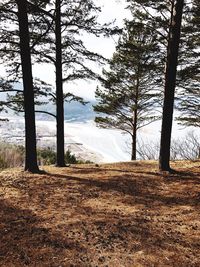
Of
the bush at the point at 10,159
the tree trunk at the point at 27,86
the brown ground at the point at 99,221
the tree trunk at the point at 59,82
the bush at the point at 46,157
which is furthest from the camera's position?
the bush at the point at 46,157

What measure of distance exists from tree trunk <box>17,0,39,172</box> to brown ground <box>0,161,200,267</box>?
85cm

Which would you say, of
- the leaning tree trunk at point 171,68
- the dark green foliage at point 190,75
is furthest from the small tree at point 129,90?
the leaning tree trunk at point 171,68

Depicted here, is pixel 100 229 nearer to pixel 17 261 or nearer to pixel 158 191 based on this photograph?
pixel 17 261

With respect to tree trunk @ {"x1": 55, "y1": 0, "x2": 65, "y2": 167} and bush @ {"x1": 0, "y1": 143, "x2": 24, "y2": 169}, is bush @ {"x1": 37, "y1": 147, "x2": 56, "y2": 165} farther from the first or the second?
tree trunk @ {"x1": 55, "y1": 0, "x2": 65, "y2": 167}

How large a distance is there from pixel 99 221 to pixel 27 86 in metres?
5.27

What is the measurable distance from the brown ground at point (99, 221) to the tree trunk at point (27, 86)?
0.85 metres

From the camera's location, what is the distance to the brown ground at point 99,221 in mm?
4750

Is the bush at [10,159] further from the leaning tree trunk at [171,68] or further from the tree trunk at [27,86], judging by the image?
the leaning tree trunk at [171,68]

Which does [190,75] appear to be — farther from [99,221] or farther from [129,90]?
[99,221]

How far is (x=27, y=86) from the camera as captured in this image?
9875 millimetres

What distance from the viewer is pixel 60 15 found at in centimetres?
1164

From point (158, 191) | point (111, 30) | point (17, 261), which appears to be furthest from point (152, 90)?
point (17, 261)

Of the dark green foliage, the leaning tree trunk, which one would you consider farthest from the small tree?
the leaning tree trunk

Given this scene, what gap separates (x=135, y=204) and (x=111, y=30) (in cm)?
653
